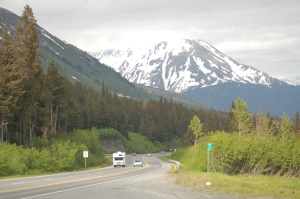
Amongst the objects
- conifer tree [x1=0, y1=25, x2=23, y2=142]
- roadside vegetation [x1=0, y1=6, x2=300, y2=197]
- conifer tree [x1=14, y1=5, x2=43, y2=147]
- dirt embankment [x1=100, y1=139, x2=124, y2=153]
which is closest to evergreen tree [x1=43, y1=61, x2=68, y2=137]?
roadside vegetation [x1=0, y1=6, x2=300, y2=197]

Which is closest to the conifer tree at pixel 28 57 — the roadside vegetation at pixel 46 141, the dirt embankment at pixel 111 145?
the roadside vegetation at pixel 46 141

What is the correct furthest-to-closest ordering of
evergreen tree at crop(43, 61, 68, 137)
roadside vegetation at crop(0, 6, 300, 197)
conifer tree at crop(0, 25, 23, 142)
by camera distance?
evergreen tree at crop(43, 61, 68, 137), conifer tree at crop(0, 25, 23, 142), roadside vegetation at crop(0, 6, 300, 197)

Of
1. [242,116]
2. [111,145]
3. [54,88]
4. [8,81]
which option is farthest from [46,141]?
[111,145]

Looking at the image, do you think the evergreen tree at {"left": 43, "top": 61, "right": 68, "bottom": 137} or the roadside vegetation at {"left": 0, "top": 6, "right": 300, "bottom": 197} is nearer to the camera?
the roadside vegetation at {"left": 0, "top": 6, "right": 300, "bottom": 197}

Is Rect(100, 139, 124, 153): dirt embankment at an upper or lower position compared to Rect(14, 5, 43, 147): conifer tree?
lower

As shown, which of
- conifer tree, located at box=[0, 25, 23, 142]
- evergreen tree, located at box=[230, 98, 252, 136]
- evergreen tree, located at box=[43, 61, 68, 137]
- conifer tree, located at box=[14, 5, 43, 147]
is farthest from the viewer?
evergreen tree, located at box=[230, 98, 252, 136]

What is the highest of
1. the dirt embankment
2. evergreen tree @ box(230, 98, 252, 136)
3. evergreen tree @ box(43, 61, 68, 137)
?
evergreen tree @ box(43, 61, 68, 137)

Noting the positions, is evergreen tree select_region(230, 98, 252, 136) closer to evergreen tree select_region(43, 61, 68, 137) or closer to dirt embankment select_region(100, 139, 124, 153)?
evergreen tree select_region(43, 61, 68, 137)

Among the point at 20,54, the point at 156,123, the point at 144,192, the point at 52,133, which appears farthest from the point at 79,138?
the point at 156,123

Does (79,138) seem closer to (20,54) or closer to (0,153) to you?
(20,54)

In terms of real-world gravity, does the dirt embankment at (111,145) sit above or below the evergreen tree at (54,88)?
below

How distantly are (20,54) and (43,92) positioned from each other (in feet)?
23.8

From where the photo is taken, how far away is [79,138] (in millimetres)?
79375

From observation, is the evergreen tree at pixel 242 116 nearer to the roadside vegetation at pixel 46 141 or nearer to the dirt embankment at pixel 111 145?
the roadside vegetation at pixel 46 141
